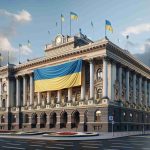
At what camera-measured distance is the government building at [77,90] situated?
6725cm

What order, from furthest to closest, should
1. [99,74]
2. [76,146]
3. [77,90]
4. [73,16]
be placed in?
[73,16]
[77,90]
[99,74]
[76,146]

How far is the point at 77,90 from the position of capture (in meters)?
74.3

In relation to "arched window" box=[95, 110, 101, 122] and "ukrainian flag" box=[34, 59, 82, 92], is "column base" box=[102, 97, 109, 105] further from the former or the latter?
"ukrainian flag" box=[34, 59, 82, 92]

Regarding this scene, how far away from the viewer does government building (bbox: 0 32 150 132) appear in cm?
6725

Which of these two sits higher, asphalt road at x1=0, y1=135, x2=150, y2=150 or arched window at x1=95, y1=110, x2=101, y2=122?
arched window at x1=95, y1=110, x2=101, y2=122

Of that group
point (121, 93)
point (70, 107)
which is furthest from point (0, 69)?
point (121, 93)

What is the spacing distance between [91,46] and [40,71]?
20254 millimetres

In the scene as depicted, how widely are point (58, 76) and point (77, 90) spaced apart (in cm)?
667

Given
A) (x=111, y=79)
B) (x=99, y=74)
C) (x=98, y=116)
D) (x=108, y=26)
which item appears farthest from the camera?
(x=99, y=74)

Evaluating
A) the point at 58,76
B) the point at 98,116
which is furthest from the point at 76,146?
the point at 58,76

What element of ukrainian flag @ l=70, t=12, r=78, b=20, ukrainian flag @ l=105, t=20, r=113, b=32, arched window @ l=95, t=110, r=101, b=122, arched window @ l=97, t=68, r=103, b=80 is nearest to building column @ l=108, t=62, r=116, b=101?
arched window @ l=97, t=68, r=103, b=80

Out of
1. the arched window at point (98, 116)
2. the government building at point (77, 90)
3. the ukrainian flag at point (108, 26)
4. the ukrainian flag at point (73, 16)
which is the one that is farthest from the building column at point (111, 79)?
the ukrainian flag at point (73, 16)

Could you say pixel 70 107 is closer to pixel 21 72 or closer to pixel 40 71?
pixel 40 71

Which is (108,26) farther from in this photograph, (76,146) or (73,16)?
(76,146)
